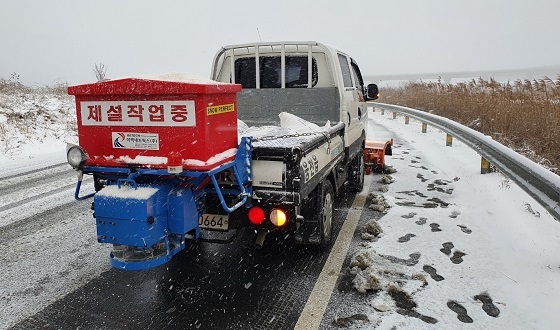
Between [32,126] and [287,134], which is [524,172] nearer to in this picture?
[287,134]

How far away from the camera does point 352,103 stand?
5828 mm

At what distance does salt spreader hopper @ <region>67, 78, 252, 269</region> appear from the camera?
2.98 metres

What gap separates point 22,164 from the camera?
9.62 metres

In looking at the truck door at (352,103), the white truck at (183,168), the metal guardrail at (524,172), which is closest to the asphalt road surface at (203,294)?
the white truck at (183,168)

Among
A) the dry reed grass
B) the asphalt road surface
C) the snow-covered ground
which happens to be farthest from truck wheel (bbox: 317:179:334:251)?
the dry reed grass

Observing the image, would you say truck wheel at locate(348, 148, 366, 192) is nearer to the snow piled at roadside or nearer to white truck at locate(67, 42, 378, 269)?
white truck at locate(67, 42, 378, 269)

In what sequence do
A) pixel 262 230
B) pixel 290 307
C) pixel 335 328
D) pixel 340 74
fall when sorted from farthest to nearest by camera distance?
pixel 340 74 → pixel 262 230 → pixel 290 307 → pixel 335 328

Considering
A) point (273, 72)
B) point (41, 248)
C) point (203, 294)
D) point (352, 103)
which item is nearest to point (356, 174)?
point (352, 103)

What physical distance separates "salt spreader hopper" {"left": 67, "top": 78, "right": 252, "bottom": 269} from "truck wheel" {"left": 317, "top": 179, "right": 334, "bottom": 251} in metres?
1.05

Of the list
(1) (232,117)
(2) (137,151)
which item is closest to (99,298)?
(2) (137,151)

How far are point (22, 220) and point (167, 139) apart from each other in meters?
3.60

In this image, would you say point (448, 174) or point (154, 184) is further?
point (448, 174)

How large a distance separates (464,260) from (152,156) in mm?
3032

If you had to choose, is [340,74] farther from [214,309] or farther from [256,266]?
[214,309]
